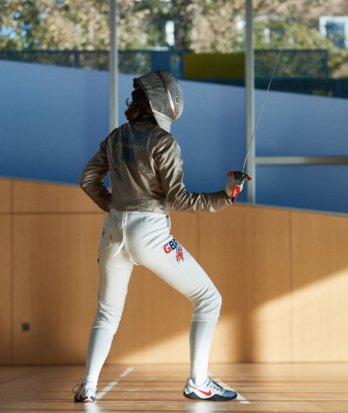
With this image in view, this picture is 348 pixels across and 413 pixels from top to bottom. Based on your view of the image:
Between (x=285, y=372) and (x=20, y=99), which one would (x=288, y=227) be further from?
(x=20, y=99)

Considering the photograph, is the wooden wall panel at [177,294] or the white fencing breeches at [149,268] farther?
the wooden wall panel at [177,294]

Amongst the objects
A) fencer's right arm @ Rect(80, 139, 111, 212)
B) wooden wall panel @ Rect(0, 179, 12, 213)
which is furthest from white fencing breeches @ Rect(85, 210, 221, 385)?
wooden wall panel @ Rect(0, 179, 12, 213)

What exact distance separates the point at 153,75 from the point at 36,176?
3.51 metres

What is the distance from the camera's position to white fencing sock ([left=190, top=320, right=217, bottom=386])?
3.61 m

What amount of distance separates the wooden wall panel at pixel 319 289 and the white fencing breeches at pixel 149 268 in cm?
340

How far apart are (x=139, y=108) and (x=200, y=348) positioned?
1004mm

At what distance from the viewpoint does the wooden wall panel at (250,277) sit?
273 inches

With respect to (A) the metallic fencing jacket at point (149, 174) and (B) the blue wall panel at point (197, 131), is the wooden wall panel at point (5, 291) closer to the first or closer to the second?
(B) the blue wall panel at point (197, 131)

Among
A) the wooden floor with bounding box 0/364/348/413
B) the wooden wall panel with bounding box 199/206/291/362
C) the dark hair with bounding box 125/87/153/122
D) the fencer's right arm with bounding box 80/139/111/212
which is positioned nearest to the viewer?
the wooden floor with bounding box 0/364/348/413

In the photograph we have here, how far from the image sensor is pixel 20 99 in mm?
7094

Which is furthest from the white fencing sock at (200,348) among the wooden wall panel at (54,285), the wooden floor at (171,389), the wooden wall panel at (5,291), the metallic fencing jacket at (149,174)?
the wooden wall panel at (5,291)

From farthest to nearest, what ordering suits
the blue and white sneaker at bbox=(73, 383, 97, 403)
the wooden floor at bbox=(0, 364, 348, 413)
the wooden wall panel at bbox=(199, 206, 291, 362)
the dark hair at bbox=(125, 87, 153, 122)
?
the wooden wall panel at bbox=(199, 206, 291, 362) → the dark hair at bbox=(125, 87, 153, 122) → the blue and white sneaker at bbox=(73, 383, 97, 403) → the wooden floor at bbox=(0, 364, 348, 413)

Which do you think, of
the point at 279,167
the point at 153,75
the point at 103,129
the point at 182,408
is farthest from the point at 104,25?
the point at 182,408

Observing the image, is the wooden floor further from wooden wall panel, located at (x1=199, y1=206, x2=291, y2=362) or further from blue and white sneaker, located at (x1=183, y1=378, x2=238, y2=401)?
wooden wall panel, located at (x1=199, y1=206, x2=291, y2=362)
